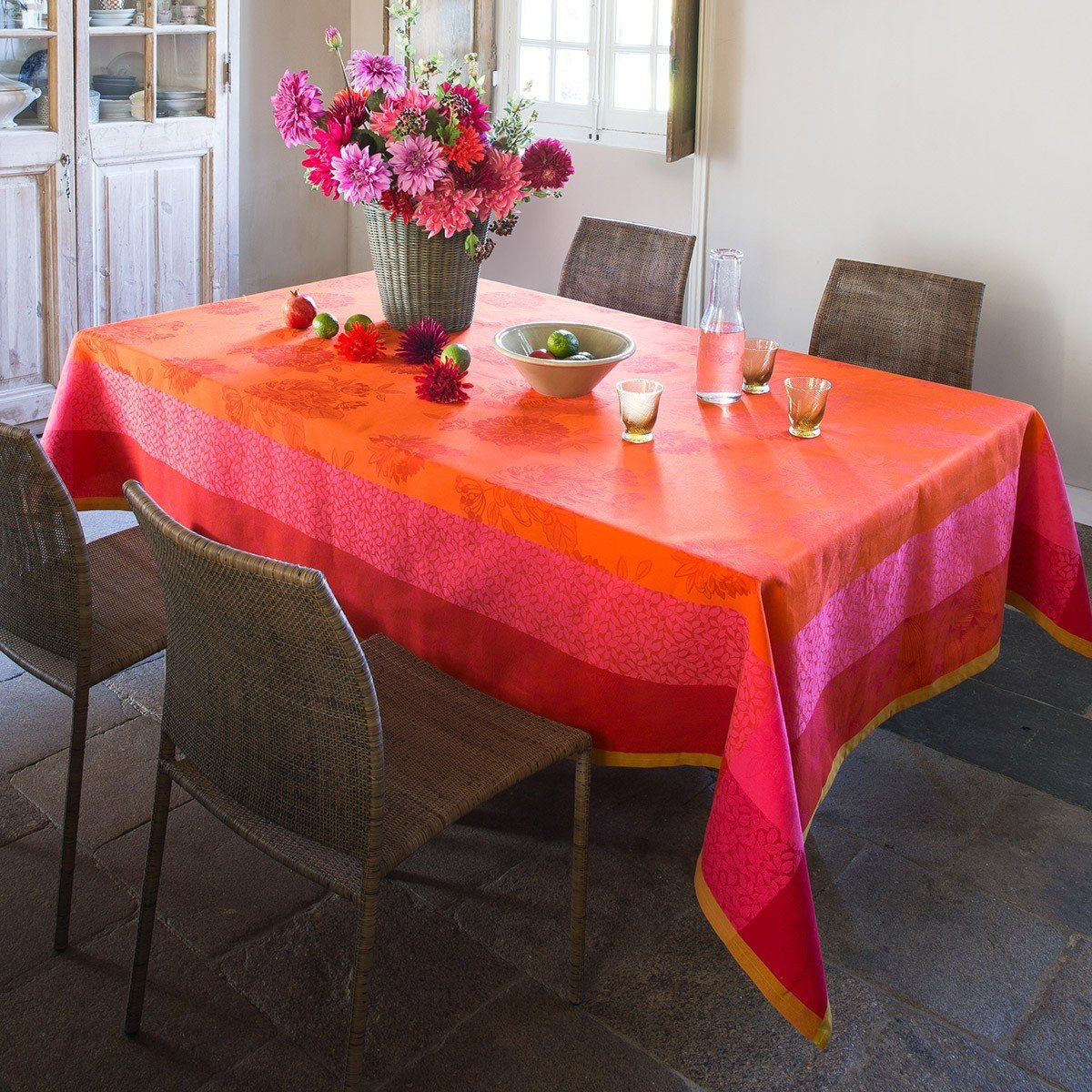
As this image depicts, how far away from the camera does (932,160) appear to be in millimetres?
3779

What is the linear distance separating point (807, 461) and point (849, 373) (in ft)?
1.86

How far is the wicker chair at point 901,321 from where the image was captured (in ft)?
9.77

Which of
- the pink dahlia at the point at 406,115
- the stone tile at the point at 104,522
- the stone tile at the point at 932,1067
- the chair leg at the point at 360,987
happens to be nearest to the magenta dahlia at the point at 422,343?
the pink dahlia at the point at 406,115

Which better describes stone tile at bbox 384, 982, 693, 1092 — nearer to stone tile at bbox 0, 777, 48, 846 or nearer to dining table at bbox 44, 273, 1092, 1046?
dining table at bbox 44, 273, 1092, 1046

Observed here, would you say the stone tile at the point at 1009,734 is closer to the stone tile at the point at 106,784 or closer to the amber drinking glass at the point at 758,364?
the amber drinking glass at the point at 758,364

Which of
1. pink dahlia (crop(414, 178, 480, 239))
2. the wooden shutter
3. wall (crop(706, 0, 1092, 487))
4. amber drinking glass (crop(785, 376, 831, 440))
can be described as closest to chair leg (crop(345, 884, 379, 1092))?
amber drinking glass (crop(785, 376, 831, 440))

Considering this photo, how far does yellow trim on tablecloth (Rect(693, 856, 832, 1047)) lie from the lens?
163cm

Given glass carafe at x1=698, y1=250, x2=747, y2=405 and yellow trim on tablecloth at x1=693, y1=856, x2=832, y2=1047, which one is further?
glass carafe at x1=698, y1=250, x2=747, y2=405

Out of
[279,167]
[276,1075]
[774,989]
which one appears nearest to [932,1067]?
[774,989]

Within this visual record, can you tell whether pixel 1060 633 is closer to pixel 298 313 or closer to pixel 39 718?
pixel 298 313

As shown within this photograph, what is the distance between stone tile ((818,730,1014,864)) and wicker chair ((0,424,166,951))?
4.30 ft

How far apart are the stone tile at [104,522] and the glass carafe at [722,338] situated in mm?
1791

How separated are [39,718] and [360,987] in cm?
132

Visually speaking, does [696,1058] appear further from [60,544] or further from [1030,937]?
[60,544]
